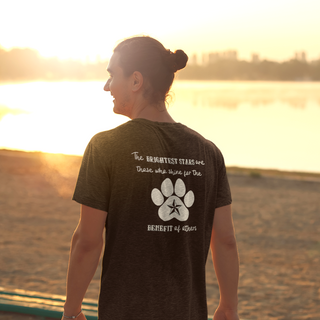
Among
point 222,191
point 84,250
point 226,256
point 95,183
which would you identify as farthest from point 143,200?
point 226,256

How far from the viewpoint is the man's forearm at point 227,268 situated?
1.87m

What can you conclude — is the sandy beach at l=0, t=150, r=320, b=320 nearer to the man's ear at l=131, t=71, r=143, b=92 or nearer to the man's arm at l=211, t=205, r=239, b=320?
the man's arm at l=211, t=205, r=239, b=320

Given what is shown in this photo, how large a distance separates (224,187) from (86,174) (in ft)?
2.02

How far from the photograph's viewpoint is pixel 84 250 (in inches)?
64.6

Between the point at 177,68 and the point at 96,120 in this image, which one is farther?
the point at 96,120

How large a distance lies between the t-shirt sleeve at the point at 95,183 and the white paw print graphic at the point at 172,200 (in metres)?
0.19

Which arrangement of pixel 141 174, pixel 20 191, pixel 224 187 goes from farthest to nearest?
pixel 20 191
pixel 224 187
pixel 141 174

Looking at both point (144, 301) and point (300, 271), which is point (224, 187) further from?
point (300, 271)

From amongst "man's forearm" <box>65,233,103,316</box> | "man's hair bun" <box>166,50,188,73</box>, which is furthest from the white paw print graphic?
"man's hair bun" <box>166,50,188,73</box>

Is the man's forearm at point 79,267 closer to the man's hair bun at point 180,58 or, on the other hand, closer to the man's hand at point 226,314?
the man's hand at point 226,314

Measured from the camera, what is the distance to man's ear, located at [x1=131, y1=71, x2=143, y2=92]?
169 centimetres

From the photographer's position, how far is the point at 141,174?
1589 millimetres

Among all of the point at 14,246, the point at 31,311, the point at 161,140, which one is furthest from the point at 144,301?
the point at 14,246

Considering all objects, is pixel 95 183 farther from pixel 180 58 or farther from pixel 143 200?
pixel 180 58
